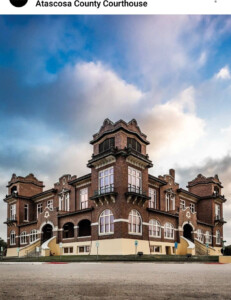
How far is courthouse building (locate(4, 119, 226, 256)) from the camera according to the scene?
1518 inches

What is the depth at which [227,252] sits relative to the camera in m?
50.7

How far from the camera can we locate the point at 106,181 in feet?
133

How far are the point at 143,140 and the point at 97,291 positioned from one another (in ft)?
118

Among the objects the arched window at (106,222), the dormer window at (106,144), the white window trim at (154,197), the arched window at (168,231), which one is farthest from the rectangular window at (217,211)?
the dormer window at (106,144)

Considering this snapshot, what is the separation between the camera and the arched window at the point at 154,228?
42597 millimetres

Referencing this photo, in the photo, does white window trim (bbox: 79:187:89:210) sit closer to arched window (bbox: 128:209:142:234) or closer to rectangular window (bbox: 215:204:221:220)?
arched window (bbox: 128:209:142:234)

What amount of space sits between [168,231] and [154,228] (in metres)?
3.68

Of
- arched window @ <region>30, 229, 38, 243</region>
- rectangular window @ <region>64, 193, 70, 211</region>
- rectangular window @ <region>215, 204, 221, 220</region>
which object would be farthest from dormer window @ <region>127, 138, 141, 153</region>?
rectangular window @ <region>215, 204, 221, 220</region>

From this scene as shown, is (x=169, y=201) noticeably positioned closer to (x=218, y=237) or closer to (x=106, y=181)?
(x=106, y=181)

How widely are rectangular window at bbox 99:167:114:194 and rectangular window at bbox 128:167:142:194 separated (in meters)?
2.13

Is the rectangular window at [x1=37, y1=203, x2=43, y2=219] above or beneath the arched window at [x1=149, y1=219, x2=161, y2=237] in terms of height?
above

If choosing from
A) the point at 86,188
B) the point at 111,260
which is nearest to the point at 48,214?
the point at 86,188

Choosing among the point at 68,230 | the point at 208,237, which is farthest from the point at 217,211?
the point at 68,230

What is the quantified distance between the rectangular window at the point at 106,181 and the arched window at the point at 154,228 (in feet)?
25.9
